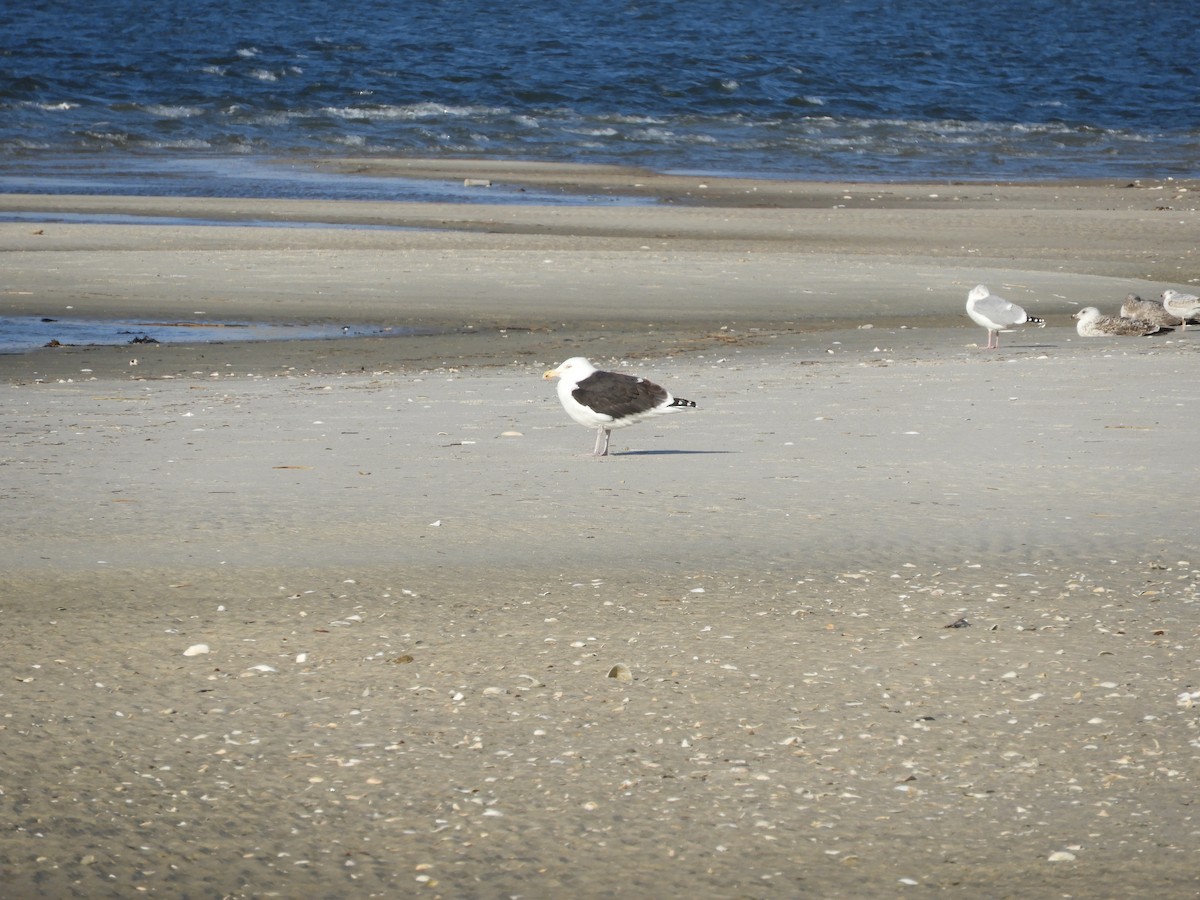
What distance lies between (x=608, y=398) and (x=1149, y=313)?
6.69 meters

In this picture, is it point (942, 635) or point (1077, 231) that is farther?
point (1077, 231)

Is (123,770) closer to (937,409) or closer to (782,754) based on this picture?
(782,754)

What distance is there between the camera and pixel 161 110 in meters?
40.6

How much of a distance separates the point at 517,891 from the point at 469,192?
24175mm

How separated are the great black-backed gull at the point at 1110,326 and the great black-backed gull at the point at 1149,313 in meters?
0.06

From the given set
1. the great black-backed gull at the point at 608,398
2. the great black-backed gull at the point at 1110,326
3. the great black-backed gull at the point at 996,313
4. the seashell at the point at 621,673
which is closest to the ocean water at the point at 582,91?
the great black-backed gull at the point at 1110,326

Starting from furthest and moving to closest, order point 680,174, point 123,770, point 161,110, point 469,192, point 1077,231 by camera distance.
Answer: point 161,110, point 680,174, point 469,192, point 1077,231, point 123,770

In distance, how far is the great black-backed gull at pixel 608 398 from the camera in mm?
7984

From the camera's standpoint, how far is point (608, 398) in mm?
7969

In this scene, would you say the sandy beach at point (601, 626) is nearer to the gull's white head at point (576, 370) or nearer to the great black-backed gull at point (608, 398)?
the great black-backed gull at point (608, 398)

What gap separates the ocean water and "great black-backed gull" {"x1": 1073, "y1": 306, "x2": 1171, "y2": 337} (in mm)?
15796

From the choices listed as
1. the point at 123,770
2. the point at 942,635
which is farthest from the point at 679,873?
the point at 942,635

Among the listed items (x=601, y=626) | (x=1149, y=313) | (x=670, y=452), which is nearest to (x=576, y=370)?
(x=670, y=452)

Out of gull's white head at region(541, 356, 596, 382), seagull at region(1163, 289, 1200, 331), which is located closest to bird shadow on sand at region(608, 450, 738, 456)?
gull's white head at region(541, 356, 596, 382)
